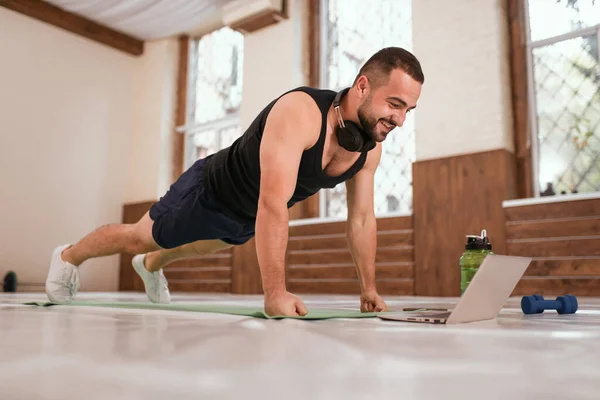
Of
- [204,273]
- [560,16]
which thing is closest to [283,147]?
[560,16]

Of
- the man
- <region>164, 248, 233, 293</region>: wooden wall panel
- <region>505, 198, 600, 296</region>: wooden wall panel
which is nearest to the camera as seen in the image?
the man

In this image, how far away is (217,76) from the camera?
6.31 meters

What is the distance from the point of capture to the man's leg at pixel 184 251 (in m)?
2.22

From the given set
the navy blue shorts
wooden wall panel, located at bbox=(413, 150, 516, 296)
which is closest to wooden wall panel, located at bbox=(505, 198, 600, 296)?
wooden wall panel, located at bbox=(413, 150, 516, 296)

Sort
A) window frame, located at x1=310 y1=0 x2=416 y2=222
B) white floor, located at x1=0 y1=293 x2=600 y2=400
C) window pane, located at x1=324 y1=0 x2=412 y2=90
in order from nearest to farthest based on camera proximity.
Result: 1. white floor, located at x1=0 y1=293 x2=600 y2=400
2. window pane, located at x1=324 y1=0 x2=412 y2=90
3. window frame, located at x1=310 y1=0 x2=416 y2=222

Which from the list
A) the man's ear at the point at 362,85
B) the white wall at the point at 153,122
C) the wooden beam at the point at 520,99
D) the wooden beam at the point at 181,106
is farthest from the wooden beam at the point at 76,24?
the man's ear at the point at 362,85

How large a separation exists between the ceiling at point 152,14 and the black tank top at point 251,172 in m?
4.39

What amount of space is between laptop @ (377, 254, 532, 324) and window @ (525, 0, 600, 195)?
283 centimetres

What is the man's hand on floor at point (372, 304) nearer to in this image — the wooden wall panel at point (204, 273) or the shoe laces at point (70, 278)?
the shoe laces at point (70, 278)

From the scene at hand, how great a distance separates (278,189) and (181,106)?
5.53 meters

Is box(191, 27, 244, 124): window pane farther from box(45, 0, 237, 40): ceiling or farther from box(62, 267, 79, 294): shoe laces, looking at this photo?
box(62, 267, 79, 294): shoe laces

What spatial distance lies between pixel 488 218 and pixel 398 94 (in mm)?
2666

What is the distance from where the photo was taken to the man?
138 cm

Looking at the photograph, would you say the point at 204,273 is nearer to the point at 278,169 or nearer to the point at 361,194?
the point at 361,194
